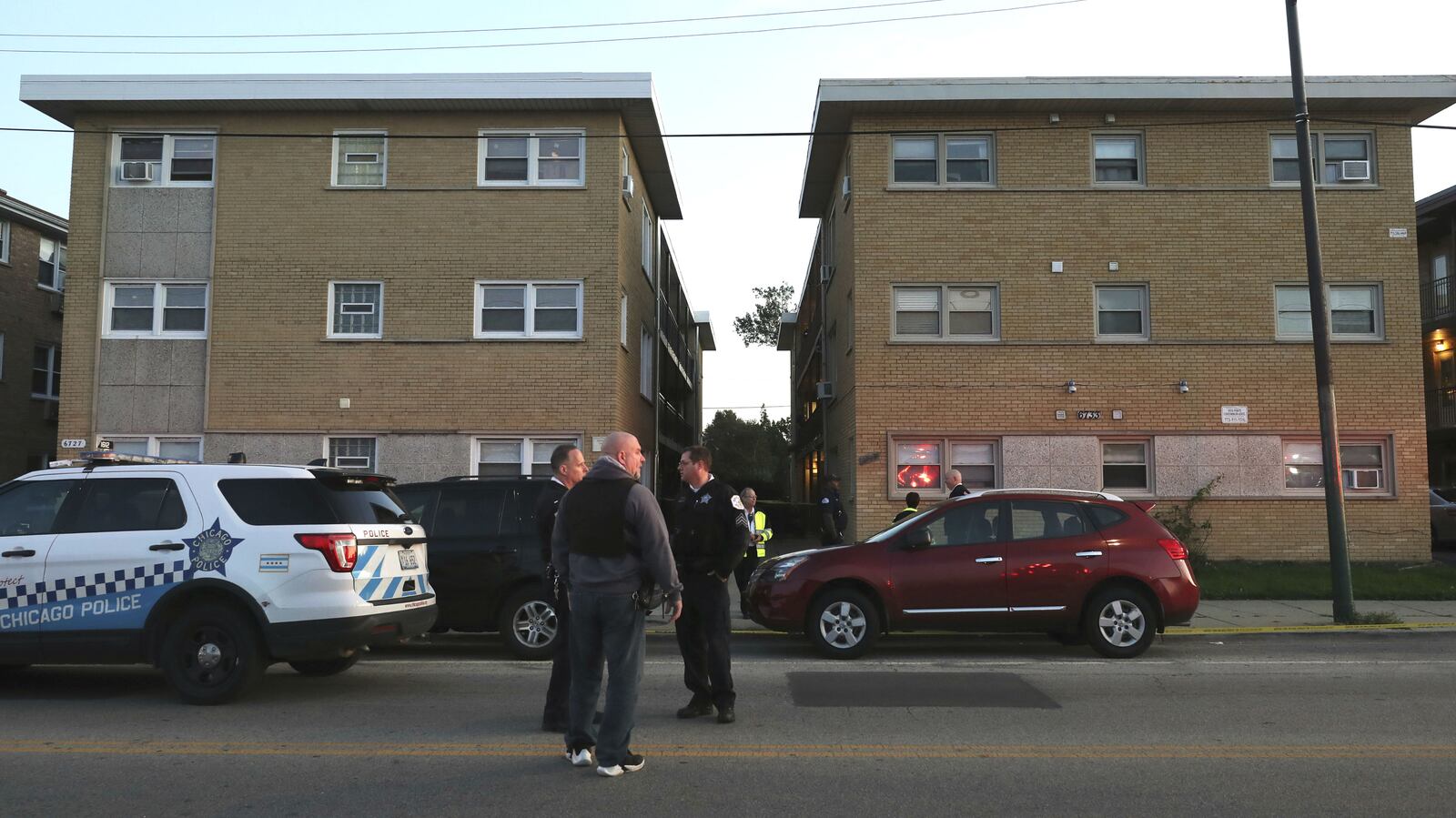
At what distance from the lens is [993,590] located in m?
10.1

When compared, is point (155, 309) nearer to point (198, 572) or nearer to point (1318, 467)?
point (198, 572)

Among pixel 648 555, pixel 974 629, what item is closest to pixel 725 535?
pixel 648 555

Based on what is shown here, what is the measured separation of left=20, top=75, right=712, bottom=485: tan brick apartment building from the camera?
18.4 metres

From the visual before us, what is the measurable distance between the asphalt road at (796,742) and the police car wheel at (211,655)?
161 millimetres

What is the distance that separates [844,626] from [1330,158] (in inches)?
580

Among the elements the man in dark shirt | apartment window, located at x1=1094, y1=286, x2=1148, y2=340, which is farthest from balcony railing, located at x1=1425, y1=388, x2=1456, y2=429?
the man in dark shirt

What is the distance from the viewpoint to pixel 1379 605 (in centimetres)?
1387

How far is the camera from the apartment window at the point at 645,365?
2298cm

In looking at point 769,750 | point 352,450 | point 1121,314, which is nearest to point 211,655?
point 769,750

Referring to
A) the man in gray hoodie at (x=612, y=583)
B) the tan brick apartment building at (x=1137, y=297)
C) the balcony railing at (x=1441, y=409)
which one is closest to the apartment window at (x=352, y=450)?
the tan brick apartment building at (x=1137, y=297)

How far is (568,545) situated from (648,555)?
1.62 feet

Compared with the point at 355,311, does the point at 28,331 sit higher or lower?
higher

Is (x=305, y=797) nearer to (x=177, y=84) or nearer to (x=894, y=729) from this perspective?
(x=894, y=729)

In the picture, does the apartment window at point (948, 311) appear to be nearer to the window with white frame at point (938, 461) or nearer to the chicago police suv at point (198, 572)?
the window with white frame at point (938, 461)
